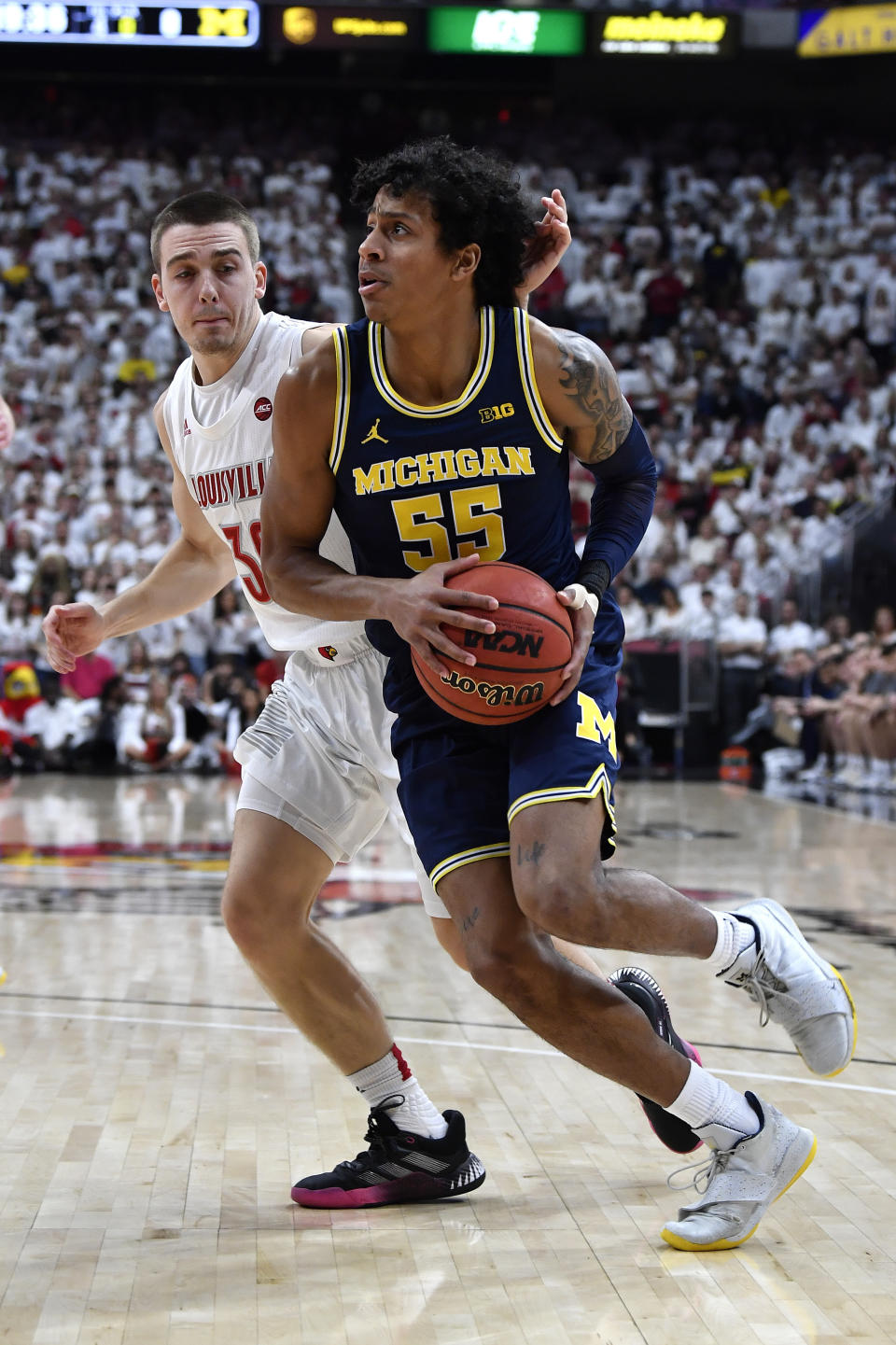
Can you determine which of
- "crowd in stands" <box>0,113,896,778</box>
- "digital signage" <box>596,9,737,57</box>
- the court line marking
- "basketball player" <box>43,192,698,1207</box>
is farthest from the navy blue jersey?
"digital signage" <box>596,9,737,57</box>

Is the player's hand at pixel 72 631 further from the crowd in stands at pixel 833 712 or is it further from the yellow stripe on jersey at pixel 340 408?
the crowd in stands at pixel 833 712

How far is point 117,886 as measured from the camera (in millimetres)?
7469

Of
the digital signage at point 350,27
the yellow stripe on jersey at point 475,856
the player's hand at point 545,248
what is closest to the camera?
the yellow stripe on jersey at point 475,856

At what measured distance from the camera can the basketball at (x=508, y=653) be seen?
9.29 ft

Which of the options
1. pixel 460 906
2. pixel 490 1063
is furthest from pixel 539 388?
pixel 490 1063

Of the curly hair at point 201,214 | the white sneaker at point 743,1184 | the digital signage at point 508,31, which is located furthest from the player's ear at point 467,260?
the digital signage at point 508,31

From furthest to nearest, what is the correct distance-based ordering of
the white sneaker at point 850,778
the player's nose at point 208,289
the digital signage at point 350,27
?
the digital signage at point 350,27
the white sneaker at point 850,778
the player's nose at point 208,289

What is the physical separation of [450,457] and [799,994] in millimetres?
1360

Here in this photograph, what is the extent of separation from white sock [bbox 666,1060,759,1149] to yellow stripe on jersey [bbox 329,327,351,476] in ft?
4.72

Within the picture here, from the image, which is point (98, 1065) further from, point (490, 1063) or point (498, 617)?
point (498, 617)

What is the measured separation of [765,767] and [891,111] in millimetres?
13052

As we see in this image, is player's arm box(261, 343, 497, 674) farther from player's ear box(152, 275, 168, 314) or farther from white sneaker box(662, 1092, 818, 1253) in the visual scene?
white sneaker box(662, 1092, 818, 1253)

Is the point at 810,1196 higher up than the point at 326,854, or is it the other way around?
the point at 326,854

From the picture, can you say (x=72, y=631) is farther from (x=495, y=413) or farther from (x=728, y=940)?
(x=728, y=940)
